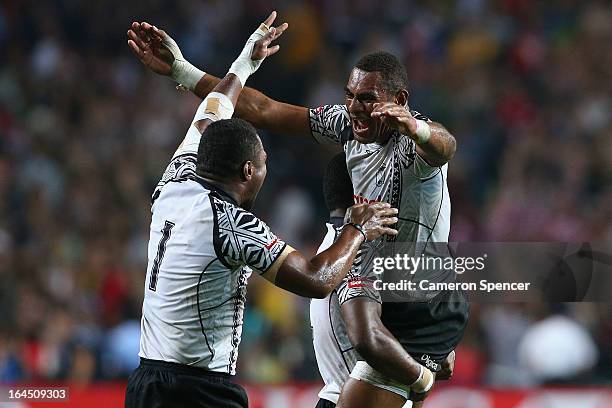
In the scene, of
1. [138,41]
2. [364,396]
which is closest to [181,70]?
[138,41]

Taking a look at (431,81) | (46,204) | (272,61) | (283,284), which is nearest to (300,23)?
(272,61)

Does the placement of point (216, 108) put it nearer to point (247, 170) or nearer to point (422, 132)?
point (247, 170)

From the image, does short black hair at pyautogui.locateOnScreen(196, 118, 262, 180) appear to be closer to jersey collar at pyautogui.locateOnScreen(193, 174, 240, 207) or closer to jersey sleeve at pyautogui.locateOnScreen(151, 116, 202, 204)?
jersey collar at pyautogui.locateOnScreen(193, 174, 240, 207)

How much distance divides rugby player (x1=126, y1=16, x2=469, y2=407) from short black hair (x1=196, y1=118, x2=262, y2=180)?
696 millimetres

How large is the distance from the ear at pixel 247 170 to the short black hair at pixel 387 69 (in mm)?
850

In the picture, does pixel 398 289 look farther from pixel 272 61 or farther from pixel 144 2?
pixel 144 2

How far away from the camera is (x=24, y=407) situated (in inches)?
307

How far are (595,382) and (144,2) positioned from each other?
21.8ft

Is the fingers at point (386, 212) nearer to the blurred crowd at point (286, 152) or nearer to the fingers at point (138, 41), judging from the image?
the fingers at point (138, 41)

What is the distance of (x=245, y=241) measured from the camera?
16.3ft

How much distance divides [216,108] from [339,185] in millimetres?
753

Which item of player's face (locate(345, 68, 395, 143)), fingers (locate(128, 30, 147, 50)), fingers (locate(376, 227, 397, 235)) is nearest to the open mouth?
player's face (locate(345, 68, 395, 143))

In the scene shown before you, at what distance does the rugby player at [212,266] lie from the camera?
4996mm

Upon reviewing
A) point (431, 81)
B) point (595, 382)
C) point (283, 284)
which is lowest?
point (283, 284)
